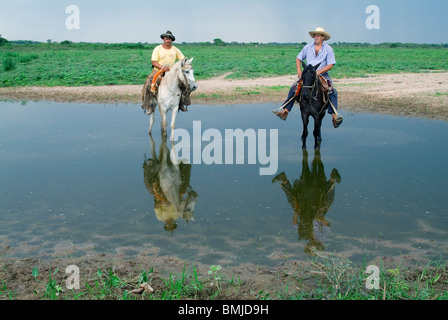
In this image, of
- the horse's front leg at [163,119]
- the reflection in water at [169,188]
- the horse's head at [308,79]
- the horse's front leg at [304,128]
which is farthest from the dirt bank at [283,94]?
the reflection in water at [169,188]

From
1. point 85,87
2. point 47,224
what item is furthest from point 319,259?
point 85,87

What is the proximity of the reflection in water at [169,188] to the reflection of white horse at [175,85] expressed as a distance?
4.06 feet

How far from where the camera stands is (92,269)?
4.75 meters

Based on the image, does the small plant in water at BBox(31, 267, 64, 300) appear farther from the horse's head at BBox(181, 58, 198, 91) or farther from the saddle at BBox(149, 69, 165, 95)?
the saddle at BBox(149, 69, 165, 95)

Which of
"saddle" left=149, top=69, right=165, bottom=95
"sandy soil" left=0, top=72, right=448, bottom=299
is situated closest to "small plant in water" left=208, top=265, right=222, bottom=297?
"sandy soil" left=0, top=72, right=448, bottom=299

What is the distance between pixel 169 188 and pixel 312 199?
91.3 inches

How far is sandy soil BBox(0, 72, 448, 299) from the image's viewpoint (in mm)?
4551

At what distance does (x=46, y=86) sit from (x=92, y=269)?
18.8 m

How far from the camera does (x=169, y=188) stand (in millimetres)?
7539

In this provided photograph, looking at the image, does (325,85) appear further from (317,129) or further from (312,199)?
(312,199)

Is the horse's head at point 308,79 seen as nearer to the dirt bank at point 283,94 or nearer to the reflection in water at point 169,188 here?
the reflection in water at point 169,188
